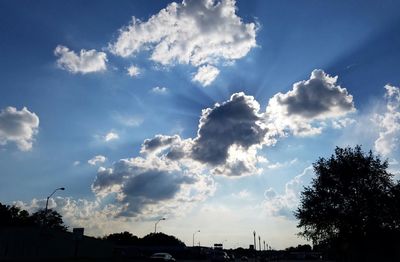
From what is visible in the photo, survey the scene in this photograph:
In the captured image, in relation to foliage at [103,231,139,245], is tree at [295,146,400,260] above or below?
below

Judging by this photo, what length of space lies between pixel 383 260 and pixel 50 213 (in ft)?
382

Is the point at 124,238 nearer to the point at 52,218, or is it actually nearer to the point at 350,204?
the point at 52,218

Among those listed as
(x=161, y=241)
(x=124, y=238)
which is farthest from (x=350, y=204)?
(x=124, y=238)

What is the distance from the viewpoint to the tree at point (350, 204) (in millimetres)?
51031

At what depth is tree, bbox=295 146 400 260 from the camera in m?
51.0

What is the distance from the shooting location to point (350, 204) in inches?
2074

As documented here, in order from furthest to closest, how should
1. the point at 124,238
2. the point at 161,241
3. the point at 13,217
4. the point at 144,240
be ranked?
the point at 124,238 → the point at 144,240 → the point at 161,241 → the point at 13,217

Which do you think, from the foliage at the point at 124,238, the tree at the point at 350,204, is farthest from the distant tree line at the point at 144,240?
the tree at the point at 350,204

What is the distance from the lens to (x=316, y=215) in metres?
54.7

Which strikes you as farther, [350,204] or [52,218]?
[52,218]

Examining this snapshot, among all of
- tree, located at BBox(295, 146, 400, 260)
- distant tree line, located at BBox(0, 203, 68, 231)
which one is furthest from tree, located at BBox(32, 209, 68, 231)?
tree, located at BBox(295, 146, 400, 260)

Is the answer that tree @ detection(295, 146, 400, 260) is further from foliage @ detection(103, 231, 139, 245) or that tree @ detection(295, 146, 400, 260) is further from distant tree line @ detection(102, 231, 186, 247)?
foliage @ detection(103, 231, 139, 245)

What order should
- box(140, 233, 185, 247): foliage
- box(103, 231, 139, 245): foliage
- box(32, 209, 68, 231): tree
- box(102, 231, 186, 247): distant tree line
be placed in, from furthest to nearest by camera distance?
1. box(103, 231, 139, 245): foliage
2. box(102, 231, 186, 247): distant tree line
3. box(140, 233, 185, 247): foliage
4. box(32, 209, 68, 231): tree

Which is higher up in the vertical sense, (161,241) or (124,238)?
(124,238)
